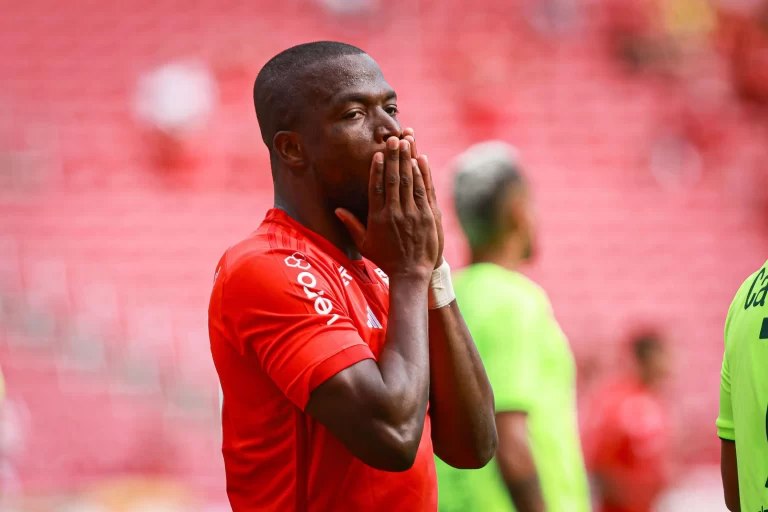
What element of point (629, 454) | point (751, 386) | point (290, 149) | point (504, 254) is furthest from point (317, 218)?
point (629, 454)

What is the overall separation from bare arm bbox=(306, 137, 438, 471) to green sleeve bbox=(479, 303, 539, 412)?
1.05 metres

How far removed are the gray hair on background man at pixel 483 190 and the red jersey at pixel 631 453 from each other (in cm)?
322

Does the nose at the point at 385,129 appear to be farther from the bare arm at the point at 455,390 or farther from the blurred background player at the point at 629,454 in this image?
the blurred background player at the point at 629,454

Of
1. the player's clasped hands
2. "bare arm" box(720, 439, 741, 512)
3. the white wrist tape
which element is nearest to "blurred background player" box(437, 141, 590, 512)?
"bare arm" box(720, 439, 741, 512)

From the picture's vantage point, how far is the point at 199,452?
7.49 meters

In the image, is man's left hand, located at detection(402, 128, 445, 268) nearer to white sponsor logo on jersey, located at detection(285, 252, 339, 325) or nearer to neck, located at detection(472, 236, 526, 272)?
white sponsor logo on jersey, located at detection(285, 252, 339, 325)

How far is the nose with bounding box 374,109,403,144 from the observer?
1.80 metres

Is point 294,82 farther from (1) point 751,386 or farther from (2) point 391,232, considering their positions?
(1) point 751,386

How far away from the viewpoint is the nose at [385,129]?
5.90 feet

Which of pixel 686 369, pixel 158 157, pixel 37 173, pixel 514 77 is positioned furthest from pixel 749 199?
pixel 37 173

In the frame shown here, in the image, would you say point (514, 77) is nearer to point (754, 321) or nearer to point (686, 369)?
point (686, 369)

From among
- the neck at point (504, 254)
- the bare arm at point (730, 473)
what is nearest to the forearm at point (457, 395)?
the bare arm at point (730, 473)

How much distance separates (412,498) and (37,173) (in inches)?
287

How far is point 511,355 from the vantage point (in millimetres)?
2797
